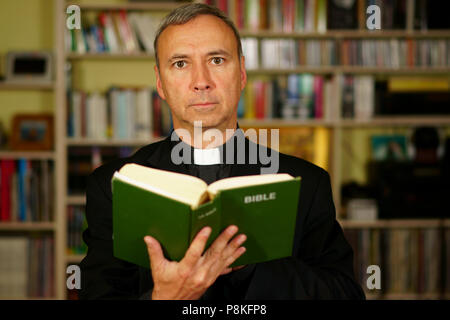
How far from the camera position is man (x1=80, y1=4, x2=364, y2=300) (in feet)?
3.43

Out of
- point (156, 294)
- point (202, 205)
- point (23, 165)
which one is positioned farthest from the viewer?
point (23, 165)

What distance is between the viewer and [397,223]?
9.06ft

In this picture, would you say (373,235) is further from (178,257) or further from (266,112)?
(178,257)

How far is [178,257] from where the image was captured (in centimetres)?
88

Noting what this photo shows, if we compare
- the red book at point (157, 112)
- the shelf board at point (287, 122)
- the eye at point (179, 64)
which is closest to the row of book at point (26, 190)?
the red book at point (157, 112)

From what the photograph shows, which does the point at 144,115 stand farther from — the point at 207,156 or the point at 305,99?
the point at 207,156

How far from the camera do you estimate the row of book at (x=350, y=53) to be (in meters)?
2.76

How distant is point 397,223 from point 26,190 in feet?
7.78

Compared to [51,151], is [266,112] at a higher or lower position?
higher

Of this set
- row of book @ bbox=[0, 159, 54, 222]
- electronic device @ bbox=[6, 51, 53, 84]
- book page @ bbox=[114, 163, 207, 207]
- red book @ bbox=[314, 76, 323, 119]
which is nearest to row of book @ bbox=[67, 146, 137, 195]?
row of book @ bbox=[0, 159, 54, 222]

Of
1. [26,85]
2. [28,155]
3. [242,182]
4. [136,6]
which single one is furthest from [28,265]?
[242,182]

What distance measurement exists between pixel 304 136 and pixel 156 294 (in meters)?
2.22
